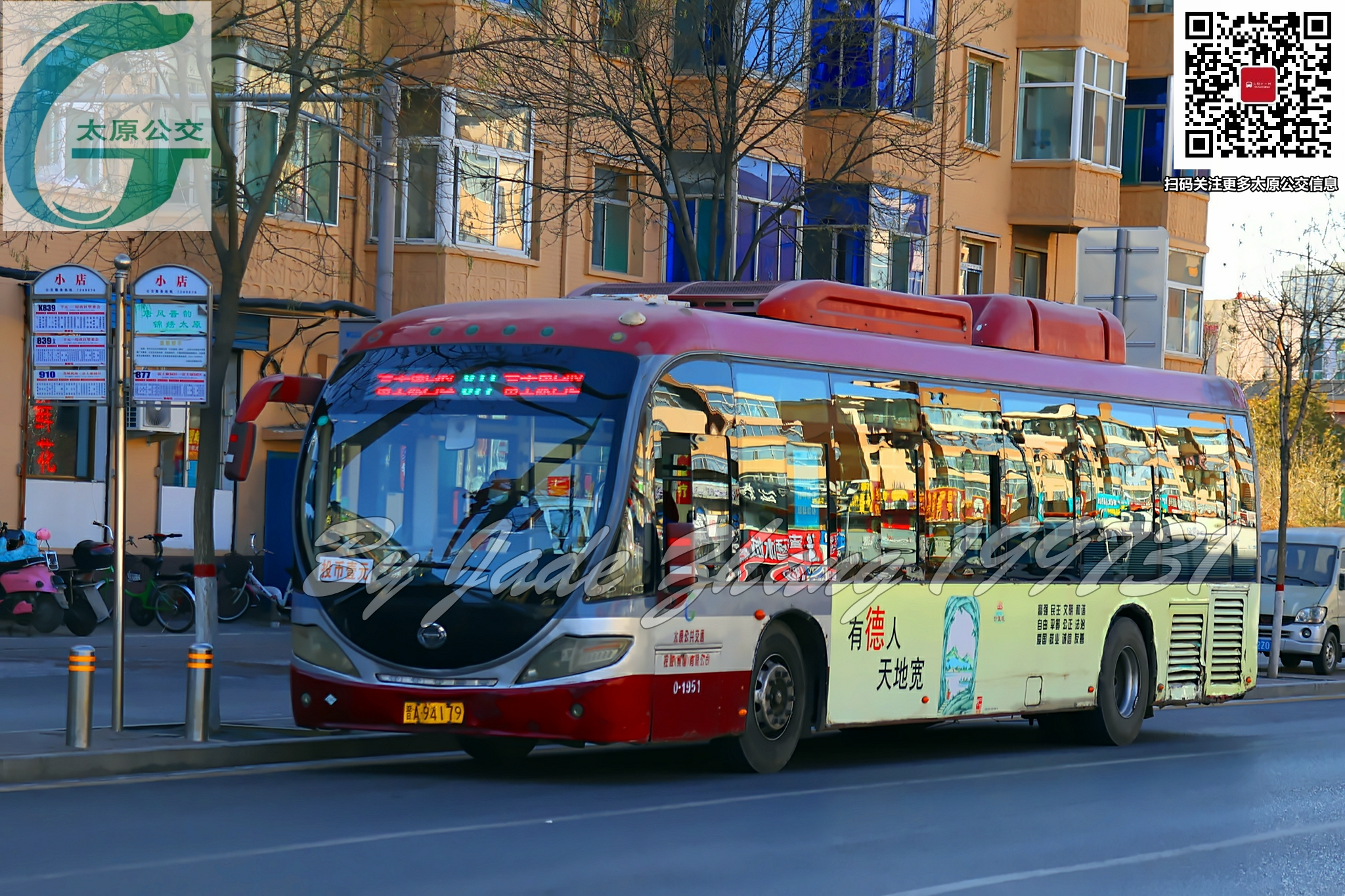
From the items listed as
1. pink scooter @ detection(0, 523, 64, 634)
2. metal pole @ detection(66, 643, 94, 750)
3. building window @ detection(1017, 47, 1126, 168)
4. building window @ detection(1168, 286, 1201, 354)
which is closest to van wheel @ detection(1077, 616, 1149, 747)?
metal pole @ detection(66, 643, 94, 750)

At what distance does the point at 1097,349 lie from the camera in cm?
1828

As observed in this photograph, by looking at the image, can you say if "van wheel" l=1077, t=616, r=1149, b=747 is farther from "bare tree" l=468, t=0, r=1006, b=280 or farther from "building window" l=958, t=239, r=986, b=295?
"building window" l=958, t=239, r=986, b=295

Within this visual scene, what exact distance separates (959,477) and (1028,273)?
26.1 meters

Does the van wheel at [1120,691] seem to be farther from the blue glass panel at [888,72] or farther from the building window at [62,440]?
the building window at [62,440]

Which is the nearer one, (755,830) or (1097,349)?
(755,830)

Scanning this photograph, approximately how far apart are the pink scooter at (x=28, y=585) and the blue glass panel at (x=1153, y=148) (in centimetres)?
2705

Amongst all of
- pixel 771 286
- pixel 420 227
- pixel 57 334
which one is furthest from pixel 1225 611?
pixel 420 227

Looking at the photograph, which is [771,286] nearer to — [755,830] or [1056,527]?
[1056,527]

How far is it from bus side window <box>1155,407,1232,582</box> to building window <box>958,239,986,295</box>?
759 inches

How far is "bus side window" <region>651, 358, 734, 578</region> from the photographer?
41.8ft

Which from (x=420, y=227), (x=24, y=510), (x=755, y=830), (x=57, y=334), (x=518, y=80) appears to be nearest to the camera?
(x=755, y=830)

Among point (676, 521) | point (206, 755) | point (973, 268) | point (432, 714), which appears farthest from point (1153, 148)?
point (206, 755)

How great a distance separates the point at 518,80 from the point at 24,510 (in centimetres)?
811

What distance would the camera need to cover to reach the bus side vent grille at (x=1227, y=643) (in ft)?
63.0
